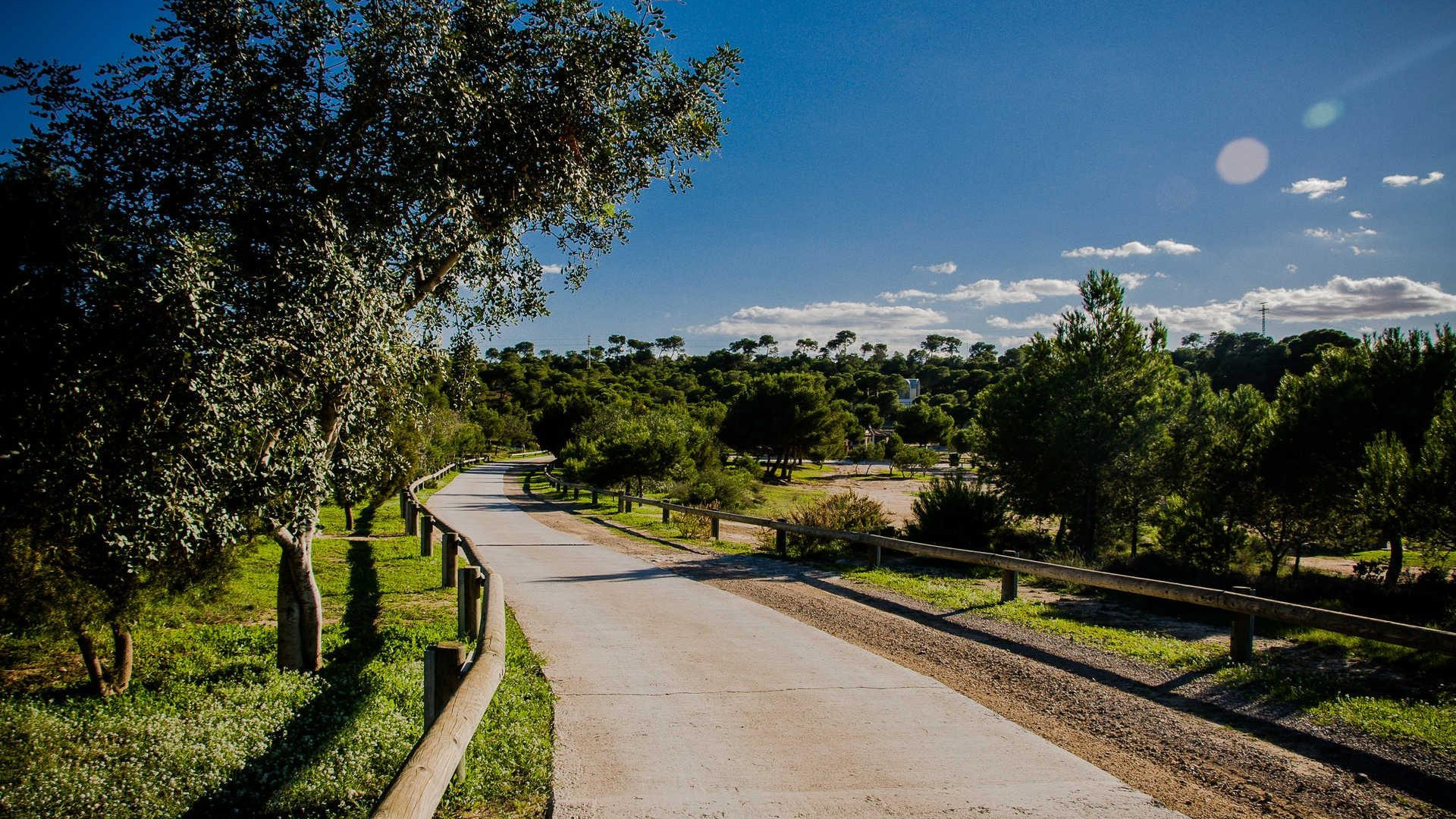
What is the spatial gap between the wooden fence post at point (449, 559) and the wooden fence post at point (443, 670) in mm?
7947

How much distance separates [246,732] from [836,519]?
13109 mm

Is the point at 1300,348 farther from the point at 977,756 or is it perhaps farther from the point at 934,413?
the point at 977,756

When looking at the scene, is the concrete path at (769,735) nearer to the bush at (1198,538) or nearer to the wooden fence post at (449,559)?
the wooden fence post at (449,559)

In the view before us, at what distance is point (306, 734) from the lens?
5.71 meters

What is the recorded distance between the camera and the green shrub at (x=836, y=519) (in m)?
16.1

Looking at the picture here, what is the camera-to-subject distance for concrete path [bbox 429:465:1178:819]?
4.26m

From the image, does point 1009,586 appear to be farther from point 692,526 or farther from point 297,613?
point 692,526

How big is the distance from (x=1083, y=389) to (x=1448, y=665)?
14.2 metres

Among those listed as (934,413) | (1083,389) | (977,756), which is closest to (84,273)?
(977,756)

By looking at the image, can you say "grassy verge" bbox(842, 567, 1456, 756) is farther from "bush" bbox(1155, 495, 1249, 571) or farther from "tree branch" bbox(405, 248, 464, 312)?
"bush" bbox(1155, 495, 1249, 571)

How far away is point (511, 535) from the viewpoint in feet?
63.3

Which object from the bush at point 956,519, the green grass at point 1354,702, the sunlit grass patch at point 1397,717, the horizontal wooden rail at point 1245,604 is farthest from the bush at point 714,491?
the sunlit grass patch at point 1397,717

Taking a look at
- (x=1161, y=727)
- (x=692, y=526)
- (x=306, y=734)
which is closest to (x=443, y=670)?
(x=306, y=734)

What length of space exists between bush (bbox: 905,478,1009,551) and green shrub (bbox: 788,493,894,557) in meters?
1.00
